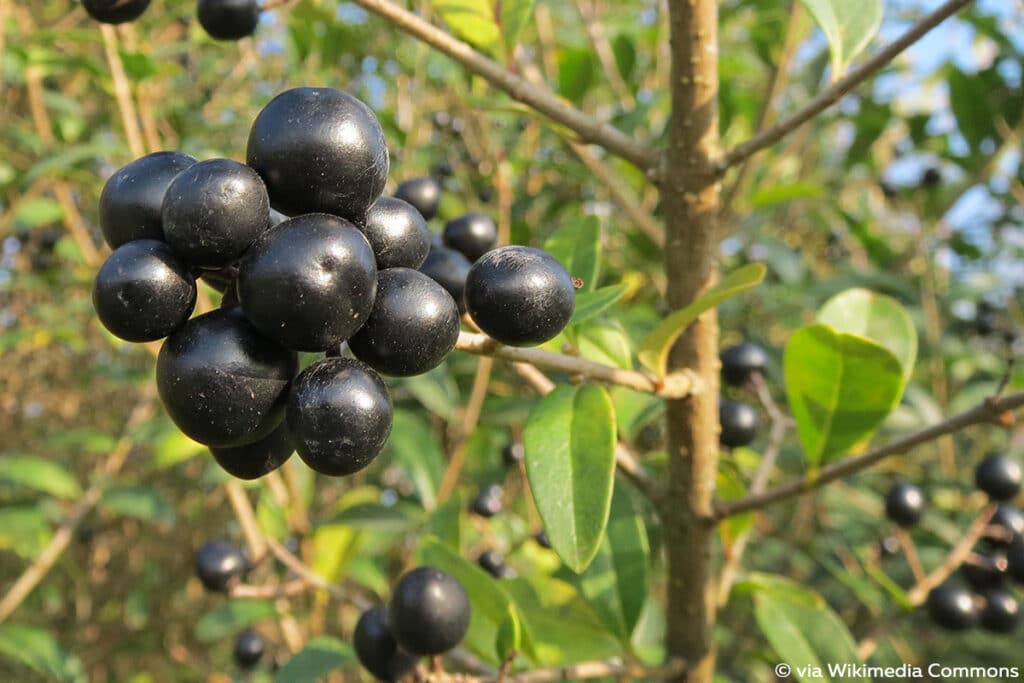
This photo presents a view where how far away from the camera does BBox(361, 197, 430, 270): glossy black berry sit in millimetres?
952

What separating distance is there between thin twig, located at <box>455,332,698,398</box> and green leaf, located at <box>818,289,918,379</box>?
54 centimetres

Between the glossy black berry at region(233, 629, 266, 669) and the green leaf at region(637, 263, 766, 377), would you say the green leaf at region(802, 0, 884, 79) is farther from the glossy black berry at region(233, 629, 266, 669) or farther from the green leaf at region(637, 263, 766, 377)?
the glossy black berry at region(233, 629, 266, 669)

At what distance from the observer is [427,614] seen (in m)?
1.35

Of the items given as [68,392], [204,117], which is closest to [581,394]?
[204,117]

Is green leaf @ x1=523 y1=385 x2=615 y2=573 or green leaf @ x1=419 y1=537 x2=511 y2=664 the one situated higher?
green leaf @ x1=523 y1=385 x2=615 y2=573

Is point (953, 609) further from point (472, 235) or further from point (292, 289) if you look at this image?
point (292, 289)

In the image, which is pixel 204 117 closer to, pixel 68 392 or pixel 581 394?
pixel 68 392

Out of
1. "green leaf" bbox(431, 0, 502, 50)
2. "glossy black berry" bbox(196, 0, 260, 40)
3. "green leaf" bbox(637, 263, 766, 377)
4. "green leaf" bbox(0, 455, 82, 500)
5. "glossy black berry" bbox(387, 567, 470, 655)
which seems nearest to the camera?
"green leaf" bbox(637, 263, 766, 377)

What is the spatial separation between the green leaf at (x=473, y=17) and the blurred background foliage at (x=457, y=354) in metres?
0.59

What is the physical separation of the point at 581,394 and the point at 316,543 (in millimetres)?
1594

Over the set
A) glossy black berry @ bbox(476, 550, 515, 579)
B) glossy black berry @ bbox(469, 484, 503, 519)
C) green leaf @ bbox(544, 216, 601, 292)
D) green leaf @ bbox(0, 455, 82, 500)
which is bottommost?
green leaf @ bbox(0, 455, 82, 500)

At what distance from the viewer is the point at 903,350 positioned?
1.71m

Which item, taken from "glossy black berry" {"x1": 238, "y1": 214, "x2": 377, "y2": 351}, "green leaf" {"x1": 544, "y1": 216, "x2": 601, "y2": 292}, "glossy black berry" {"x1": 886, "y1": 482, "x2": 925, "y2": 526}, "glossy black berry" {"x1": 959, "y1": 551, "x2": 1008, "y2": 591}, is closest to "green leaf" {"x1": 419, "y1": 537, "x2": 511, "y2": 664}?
"green leaf" {"x1": 544, "y1": 216, "x2": 601, "y2": 292}

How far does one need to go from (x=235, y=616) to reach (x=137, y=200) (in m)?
2.18
